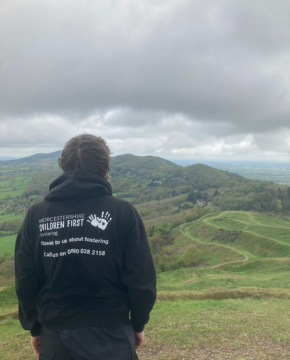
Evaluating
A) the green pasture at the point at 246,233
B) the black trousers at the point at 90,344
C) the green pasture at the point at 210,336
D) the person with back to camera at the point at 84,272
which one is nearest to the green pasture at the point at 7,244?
the green pasture at the point at 246,233

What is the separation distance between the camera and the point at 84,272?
9.19ft

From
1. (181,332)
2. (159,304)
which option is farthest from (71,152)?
(159,304)

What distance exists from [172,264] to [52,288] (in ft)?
123

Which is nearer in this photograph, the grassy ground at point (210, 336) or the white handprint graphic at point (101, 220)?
the white handprint graphic at point (101, 220)

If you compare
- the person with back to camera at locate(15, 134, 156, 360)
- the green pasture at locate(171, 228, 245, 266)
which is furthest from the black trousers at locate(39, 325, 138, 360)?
the green pasture at locate(171, 228, 245, 266)

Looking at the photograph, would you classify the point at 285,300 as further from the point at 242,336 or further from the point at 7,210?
the point at 7,210

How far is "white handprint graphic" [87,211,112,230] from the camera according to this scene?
2.87 meters

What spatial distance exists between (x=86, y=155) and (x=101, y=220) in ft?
3.02

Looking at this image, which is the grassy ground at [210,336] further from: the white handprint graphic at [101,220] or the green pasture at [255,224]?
the green pasture at [255,224]

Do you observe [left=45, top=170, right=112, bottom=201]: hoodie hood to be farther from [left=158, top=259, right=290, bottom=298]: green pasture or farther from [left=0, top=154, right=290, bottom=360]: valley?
[left=158, top=259, right=290, bottom=298]: green pasture

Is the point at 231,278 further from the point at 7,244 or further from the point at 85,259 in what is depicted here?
the point at 7,244

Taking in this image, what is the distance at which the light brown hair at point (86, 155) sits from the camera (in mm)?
3201

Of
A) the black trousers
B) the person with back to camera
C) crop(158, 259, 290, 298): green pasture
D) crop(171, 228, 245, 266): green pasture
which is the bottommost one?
crop(171, 228, 245, 266): green pasture

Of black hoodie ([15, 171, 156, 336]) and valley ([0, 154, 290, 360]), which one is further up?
black hoodie ([15, 171, 156, 336])
